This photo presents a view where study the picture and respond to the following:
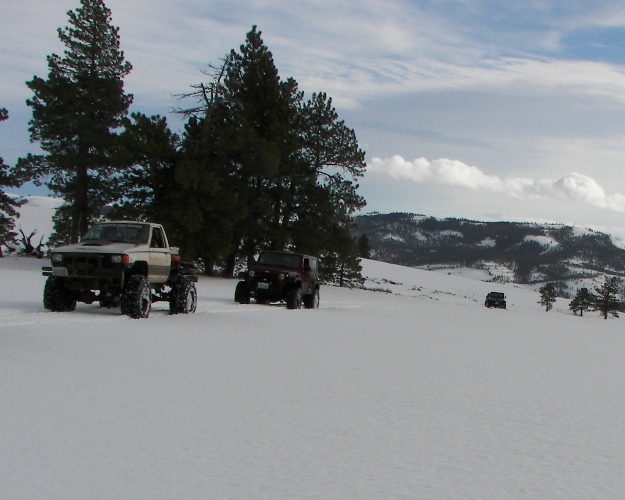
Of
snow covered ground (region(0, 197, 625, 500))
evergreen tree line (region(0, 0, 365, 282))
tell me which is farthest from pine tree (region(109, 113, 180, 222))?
snow covered ground (region(0, 197, 625, 500))

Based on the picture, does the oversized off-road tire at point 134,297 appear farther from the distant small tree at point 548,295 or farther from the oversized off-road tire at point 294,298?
the distant small tree at point 548,295

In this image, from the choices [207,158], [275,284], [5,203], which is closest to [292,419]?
[275,284]

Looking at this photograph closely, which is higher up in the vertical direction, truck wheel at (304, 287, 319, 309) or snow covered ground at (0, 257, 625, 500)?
snow covered ground at (0, 257, 625, 500)

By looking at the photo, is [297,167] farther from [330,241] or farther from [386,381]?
[386,381]

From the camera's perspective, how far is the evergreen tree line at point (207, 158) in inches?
1335

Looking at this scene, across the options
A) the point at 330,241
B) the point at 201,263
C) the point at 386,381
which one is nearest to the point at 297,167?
the point at 330,241

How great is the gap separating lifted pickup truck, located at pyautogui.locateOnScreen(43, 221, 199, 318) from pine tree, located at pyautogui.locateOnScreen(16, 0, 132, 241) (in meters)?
21.5

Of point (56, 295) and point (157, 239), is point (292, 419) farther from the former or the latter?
point (157, 239)

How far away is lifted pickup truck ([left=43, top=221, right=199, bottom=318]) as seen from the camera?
13.4m

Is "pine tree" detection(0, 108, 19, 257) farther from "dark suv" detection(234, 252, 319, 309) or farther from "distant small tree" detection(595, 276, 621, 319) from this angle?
"distant small tree" detection(595, 276, 621, 319)

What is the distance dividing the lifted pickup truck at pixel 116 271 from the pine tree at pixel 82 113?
21.5 metres

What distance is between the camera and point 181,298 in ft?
50.4

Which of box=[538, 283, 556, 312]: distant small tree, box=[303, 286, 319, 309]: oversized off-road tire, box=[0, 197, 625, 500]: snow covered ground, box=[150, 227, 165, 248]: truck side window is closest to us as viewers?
box=[0, 197, 625, 500]: snow covered ground

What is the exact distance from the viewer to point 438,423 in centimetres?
564
